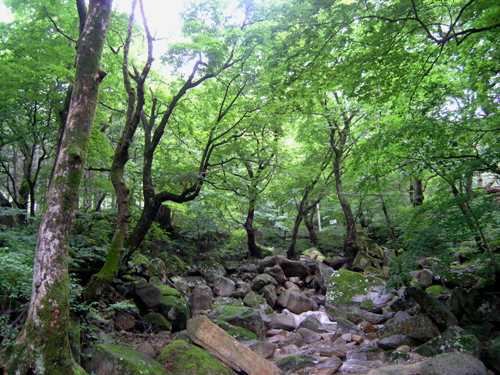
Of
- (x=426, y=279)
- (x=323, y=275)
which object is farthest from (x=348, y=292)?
(x=323, y=275)

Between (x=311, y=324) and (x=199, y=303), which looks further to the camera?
(x=199, y=303)

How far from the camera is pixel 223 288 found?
10703 mm

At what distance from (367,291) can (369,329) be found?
1951 millimetres

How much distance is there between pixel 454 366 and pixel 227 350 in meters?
3.10

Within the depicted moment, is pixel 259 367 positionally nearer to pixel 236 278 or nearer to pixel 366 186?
pixel 366 186

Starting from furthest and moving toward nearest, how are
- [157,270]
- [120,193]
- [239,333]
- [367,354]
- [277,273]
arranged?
[277,273] → [157,270] → [120,193] → [239,333] → [367,354]

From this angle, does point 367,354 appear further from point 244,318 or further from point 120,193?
point 120,193

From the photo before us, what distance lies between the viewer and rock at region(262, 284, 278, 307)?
9.71m

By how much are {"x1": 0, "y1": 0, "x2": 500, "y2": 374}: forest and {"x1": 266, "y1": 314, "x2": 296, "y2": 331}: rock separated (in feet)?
9.88

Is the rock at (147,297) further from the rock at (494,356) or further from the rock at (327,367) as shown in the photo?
the rock at (494,356)

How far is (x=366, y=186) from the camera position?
626 centimetres

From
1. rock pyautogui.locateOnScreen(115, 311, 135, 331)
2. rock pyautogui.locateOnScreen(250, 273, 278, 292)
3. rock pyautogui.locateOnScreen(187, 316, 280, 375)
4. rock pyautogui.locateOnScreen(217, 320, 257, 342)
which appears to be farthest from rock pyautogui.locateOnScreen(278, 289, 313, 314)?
rock pyautogui.locateOnScreen(115, 311, 135, 331)

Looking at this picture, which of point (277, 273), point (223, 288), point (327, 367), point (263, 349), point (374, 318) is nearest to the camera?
point (327, 367)

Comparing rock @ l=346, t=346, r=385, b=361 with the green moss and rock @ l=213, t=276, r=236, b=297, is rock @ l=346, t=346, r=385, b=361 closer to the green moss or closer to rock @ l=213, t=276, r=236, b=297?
the green moss
